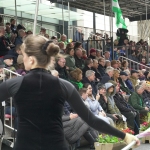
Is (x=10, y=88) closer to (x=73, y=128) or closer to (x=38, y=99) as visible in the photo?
(x=38, y=99)

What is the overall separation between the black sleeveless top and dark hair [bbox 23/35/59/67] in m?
0.09

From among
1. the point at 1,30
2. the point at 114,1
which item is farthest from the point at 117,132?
the point at 114,1

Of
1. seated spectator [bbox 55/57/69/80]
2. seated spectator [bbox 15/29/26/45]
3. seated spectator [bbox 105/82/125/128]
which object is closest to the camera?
seated spectator [bbox 105/82/125/128]

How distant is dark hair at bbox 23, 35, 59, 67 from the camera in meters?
2.94

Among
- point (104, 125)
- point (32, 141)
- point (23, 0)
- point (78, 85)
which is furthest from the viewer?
point (23, 0)

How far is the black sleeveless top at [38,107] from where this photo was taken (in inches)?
114

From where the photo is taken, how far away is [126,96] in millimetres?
12969

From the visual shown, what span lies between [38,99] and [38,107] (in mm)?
55

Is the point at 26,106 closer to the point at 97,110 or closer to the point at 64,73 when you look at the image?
the point at 97,110

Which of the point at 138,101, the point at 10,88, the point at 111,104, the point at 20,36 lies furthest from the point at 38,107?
the point at 20,36

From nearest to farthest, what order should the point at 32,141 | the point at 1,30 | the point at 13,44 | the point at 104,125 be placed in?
the point at 32,141 → the point at 104,125 → the point at 1,30 → the point at 13,44

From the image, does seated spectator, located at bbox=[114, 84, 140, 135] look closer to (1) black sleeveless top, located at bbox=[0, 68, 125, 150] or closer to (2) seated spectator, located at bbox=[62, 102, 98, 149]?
(2) seated spectator, located at bbox=[62, 102, 98, 149]

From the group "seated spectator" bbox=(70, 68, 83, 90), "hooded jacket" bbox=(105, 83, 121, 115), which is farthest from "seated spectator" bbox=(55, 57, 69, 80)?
"hooded jacket" bbox=(105, 83, 121, 115)

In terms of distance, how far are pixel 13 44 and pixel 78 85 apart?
3.28 metres
